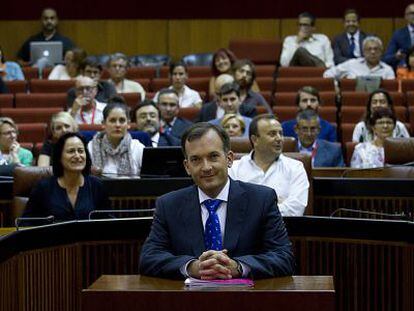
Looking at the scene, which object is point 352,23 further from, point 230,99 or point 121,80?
point 230,99

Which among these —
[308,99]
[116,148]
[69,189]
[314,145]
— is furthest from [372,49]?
[69,189]

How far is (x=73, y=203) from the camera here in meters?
6.28

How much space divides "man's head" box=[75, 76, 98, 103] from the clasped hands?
5814mm

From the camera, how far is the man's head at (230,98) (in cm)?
911

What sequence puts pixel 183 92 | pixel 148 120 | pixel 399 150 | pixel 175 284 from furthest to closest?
pixel 183 92, pixel 148 120, pixel 399 150, pixel 175 284

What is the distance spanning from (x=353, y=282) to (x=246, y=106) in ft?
13.2

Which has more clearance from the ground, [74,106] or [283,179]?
[74,106]

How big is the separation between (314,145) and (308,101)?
4.15 ft

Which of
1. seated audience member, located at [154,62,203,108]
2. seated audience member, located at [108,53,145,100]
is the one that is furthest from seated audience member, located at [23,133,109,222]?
seated audience member, located at [108,53,145,100]

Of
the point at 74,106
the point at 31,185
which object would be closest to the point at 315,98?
the point at 74,106

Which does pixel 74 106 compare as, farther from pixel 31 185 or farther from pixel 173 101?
pixel 31 185

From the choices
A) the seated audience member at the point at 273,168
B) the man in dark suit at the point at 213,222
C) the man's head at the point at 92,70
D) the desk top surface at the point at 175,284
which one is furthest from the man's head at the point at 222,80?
the desk top surface at the point at 175,284

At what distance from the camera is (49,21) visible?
1309 cm

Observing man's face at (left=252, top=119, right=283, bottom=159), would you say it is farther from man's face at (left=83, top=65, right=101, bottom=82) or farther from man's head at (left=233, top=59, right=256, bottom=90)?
man's face at (left=83, top=65, right=101, bottom=82)
